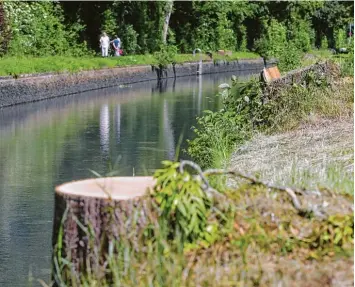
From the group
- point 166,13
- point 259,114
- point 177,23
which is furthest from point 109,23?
point 259,114

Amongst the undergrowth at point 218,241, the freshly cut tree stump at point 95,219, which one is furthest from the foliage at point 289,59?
the undergrowth at point 218,241

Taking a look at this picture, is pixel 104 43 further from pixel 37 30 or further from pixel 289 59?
pixel 289 59

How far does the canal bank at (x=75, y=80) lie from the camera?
25.8 metres

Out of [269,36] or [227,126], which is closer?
[227,126]

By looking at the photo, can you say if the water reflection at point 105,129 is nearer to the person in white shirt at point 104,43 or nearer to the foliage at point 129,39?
the person in white shirt at point 104,43

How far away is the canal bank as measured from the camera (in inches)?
1017

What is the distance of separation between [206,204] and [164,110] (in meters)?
20.3

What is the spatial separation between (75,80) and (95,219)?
26265 millimetres

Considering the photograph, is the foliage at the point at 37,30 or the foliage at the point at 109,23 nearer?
the foliage at the point at 37,30

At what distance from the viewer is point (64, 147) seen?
57.2ft

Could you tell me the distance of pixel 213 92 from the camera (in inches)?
1272

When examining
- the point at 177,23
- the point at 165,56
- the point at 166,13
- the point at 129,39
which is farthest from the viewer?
the point at 177,23

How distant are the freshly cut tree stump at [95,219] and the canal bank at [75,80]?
19841 mm

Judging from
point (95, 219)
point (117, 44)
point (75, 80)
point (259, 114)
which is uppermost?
point (95, 219)
